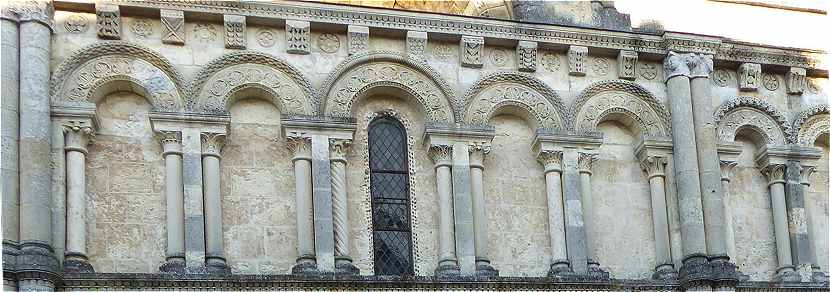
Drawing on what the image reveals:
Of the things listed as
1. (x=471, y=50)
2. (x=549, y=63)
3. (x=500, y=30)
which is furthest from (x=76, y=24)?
(x=549, y=63)

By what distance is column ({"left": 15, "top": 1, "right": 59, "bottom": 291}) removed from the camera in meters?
16.5

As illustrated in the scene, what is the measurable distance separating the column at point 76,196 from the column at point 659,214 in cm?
660

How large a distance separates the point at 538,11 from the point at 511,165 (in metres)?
2.05

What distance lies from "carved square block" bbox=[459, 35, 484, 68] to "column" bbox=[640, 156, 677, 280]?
2.38 metres

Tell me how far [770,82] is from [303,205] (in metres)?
6.39

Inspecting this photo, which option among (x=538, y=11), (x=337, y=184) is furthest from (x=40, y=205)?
(x=538, y=11)

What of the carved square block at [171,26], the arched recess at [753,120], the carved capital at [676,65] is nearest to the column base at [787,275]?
the arched recess at [753,120]

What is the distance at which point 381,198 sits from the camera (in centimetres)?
1884

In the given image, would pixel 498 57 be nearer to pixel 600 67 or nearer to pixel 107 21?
pixel 600 67

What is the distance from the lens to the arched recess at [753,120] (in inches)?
792

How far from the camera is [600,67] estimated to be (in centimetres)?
1995

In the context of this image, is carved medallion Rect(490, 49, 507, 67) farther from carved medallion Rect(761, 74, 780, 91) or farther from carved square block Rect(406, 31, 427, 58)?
carved medallion Rect(761, 74, 780, 91)

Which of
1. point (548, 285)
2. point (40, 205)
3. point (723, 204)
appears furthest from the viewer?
point (723, 204)

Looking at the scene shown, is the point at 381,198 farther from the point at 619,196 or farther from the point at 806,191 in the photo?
the point at 806,191
